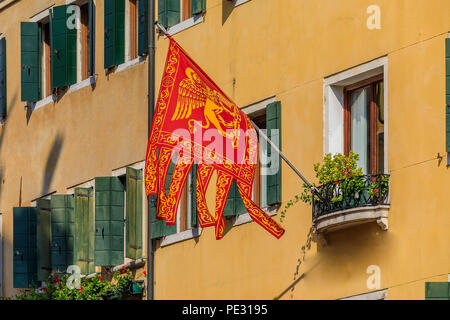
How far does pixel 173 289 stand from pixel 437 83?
666 centimetres

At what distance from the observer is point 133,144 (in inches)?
1302

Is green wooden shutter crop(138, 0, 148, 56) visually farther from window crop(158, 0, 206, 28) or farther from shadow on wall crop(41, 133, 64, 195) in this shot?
shadow on wall crop(41, 133, 64, 195)

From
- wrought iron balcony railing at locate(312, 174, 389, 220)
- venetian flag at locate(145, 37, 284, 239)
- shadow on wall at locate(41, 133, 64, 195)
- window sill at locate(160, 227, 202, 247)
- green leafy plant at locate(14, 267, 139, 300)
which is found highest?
A: shadow on wall at locate(41, 133, 64, 195)

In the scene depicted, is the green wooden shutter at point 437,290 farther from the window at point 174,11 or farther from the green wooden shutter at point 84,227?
the green wooden shutter at point 84,227

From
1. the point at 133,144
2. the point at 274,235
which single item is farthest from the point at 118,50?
the point at 274,235

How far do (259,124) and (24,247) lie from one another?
270 inches

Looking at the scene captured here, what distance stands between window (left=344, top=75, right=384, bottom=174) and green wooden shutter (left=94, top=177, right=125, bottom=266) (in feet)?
19.3

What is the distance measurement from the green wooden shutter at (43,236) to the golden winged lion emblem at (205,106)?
7.24m

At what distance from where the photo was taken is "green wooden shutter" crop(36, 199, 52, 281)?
115ft

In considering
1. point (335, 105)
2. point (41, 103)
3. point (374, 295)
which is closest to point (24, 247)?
point (41, 103)

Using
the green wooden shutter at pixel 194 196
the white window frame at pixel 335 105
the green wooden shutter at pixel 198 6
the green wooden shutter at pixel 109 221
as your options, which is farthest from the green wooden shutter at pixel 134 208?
the white window frame at pixel 335 105

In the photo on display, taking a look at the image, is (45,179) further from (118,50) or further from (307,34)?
(307,34)

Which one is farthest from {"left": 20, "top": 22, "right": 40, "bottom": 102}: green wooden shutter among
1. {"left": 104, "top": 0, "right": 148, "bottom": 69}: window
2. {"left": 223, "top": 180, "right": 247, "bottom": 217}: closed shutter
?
{"left": 223, "top": 180, "right": 247, "bottom": 217}: closed shutter

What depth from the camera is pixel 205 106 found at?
28.3 m
